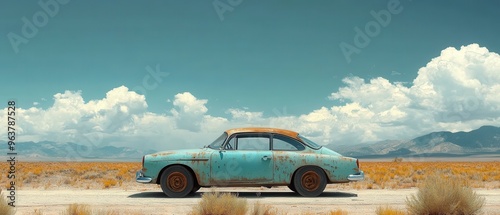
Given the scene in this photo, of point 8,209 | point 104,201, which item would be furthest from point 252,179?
point 8,209

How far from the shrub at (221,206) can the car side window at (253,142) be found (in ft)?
13.5

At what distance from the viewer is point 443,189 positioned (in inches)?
378

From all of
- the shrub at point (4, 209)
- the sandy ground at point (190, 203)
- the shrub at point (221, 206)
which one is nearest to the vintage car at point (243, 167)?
the sandy ground at point (190, 203)

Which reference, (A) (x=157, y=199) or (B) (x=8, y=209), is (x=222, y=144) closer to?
(A) (x=157, y=199)

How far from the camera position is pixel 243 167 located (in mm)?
13477

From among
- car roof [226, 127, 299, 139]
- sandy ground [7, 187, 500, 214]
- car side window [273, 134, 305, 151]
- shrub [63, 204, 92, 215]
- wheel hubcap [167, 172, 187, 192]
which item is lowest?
sandy ground [7, 187, 500, 214]

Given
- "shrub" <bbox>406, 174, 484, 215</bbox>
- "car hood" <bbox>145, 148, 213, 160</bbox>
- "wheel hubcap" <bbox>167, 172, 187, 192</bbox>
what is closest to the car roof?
"car hood" <bbox>145, 148, 213, 160</bbox>

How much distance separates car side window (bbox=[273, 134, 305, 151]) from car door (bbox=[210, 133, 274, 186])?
0.34 meters

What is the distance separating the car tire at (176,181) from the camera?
44.0 ft

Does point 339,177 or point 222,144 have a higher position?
point 222,144

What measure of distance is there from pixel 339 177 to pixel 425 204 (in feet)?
13.9

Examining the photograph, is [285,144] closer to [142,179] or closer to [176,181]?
[176,181]

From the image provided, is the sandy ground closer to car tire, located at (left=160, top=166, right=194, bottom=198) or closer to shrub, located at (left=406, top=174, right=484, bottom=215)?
car tire, located at (left=160, top=166, right=194, bottom=198)

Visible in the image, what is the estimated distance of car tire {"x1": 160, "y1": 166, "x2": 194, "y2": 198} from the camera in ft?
44.0
